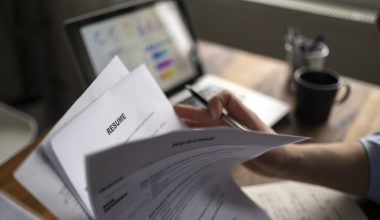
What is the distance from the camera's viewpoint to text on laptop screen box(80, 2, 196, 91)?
0.77 metres

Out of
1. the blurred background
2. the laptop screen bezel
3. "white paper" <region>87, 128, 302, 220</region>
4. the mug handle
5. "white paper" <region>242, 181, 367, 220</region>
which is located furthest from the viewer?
the blurred background

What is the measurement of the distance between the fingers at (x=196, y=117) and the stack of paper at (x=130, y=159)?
0.10m

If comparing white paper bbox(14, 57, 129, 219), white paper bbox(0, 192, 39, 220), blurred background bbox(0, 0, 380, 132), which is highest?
white paper bbox(14, 57, 129, 219)

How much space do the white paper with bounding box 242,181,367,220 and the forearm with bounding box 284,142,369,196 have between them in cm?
2

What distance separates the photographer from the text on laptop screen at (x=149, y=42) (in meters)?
0.77

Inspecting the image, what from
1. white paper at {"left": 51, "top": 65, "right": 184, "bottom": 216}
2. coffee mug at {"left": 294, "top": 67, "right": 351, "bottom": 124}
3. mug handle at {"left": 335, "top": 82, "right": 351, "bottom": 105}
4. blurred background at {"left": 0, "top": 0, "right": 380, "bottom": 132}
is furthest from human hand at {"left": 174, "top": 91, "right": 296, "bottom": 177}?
blurred background at {"left": 0, "top": 0, "right": 380, "bottom": 132}

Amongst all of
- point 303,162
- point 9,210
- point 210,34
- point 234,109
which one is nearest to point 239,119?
point 234,109

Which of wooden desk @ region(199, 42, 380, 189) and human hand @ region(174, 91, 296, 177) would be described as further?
wooden desk @ region(199, 42, 380, 189)

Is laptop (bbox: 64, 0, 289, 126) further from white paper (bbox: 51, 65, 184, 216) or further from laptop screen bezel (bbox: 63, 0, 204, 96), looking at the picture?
white paper (bbox: 51, 65, 184, 216)

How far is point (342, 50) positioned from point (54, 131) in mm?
1396

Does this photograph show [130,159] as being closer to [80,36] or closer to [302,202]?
[302,202]

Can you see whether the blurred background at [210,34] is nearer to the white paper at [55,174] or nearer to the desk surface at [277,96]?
the desk surface at [277,96]

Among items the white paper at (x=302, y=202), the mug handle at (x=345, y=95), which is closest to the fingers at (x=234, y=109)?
the white paper at (x=302, y=202)

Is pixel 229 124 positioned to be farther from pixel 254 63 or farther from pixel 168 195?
pixel 254 63
